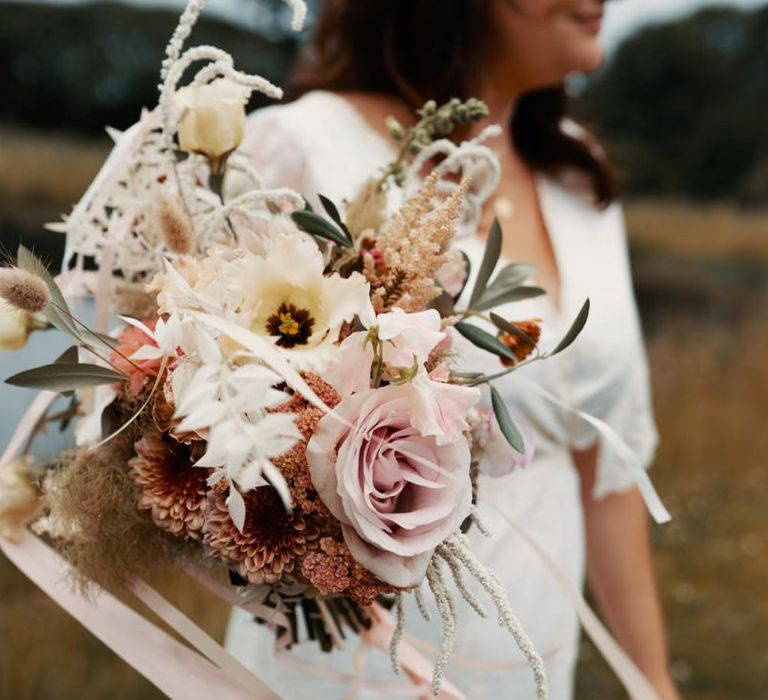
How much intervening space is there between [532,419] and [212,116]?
66 cm

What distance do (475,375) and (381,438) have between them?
0.45 ft

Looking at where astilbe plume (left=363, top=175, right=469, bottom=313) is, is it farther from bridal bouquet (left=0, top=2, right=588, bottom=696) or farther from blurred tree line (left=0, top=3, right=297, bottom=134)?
blurred tree line (left=0, top=3, right=297, bottom=134)

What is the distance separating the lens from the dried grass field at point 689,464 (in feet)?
8.75

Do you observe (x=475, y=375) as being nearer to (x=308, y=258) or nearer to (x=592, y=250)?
→ (x=308, y=258)

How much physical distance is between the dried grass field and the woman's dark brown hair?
78 cm

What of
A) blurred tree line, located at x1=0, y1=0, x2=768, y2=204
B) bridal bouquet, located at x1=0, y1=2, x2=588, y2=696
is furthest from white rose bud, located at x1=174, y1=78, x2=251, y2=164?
blurred tree line, located at x1=0, y1=0, x2=768, y2=204

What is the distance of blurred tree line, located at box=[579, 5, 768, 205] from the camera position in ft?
19.4

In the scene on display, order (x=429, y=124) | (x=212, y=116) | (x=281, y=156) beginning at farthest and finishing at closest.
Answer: (x=281, y=156) < (x=429, y=124) < (x=212, y=116)

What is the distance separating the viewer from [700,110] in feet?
19.8

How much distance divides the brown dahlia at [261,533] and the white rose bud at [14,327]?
0.63 feet

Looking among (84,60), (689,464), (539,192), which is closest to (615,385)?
(539,192)

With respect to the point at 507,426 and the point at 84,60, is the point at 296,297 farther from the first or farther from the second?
the point at 84,60

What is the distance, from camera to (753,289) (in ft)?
18.1

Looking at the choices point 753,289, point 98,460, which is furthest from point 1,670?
point 753,289
